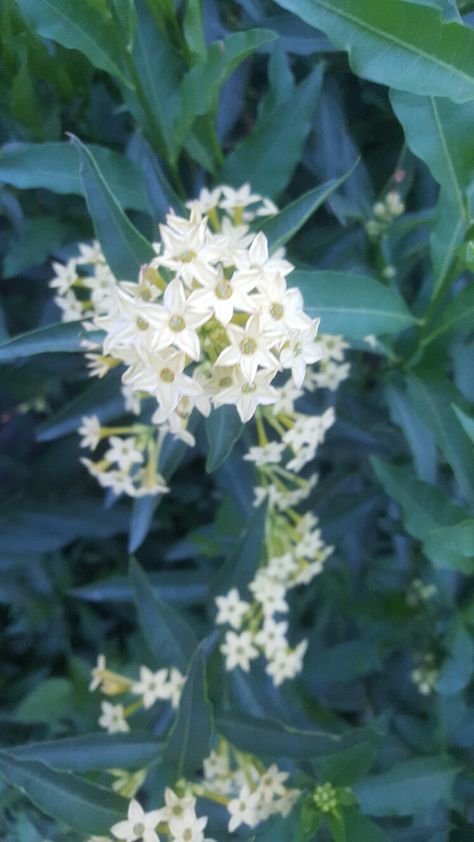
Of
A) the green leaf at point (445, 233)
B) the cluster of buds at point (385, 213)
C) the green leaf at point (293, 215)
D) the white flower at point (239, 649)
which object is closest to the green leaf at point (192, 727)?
the white flower at point (239, 649)

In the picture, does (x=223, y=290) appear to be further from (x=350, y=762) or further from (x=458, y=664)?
(x=458, y=664)

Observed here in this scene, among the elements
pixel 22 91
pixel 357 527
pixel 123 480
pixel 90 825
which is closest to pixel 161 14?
pixel 22 91

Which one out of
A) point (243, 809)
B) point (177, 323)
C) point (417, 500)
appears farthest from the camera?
point (417, 500)

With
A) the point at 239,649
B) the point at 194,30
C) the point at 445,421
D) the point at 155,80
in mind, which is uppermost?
the point at 194,30

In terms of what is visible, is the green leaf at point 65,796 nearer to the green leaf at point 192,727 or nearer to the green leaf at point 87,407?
the green leaf at point 192,727

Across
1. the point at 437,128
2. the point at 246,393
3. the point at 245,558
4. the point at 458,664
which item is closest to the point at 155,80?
the point at 437,128

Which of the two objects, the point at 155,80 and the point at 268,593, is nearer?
the point at 155,80
